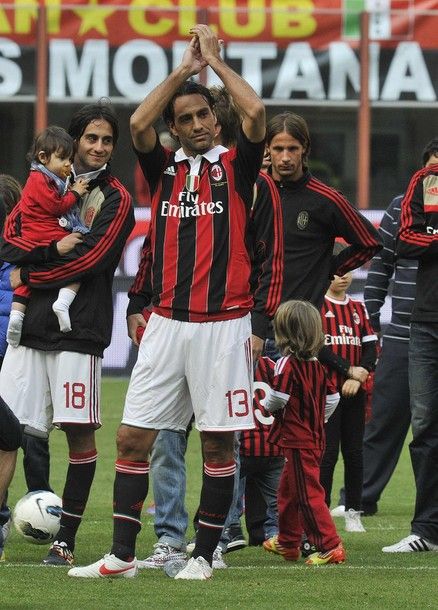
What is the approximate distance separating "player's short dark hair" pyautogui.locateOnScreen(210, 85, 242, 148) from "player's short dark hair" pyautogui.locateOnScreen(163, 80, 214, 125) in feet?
2.42

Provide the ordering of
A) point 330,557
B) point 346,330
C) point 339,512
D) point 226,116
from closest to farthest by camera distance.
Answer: point 330,557
point 226,116
point 346,330
point 339,512

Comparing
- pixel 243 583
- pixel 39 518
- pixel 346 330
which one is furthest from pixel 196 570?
pixel 346 330

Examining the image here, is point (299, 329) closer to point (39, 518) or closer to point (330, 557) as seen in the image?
point (330, 557)

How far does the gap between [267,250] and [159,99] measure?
1.12 m

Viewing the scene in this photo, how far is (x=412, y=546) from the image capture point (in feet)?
28.2

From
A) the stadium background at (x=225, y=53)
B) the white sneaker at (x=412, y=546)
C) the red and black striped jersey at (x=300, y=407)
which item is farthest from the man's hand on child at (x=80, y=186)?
the stadium background at (x=225, y=53)

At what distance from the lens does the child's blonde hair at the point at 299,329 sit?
316 inches

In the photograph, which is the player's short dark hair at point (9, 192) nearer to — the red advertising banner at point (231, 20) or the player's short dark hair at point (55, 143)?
the player's short dark hair at point (55, 143)

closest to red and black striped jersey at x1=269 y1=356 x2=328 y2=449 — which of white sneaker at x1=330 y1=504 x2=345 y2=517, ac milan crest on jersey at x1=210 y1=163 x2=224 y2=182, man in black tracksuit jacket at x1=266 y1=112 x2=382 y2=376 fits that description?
man in black tracksuit jacket at x1=266 y1=112 x2=382 y2=376

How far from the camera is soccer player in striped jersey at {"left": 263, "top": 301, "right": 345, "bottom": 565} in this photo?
8047 millimetres

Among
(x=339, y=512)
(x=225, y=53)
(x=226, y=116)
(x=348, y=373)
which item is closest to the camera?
(x=226, y=116)

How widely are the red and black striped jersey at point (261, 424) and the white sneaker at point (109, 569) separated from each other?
4.96ft

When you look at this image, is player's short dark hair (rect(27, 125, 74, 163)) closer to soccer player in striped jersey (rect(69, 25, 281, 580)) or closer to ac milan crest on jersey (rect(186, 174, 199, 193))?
soccer player in striped jersey (rect(69, 25, 281, 580))

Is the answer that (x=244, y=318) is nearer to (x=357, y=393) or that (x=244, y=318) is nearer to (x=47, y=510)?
(x=47, y=510)
